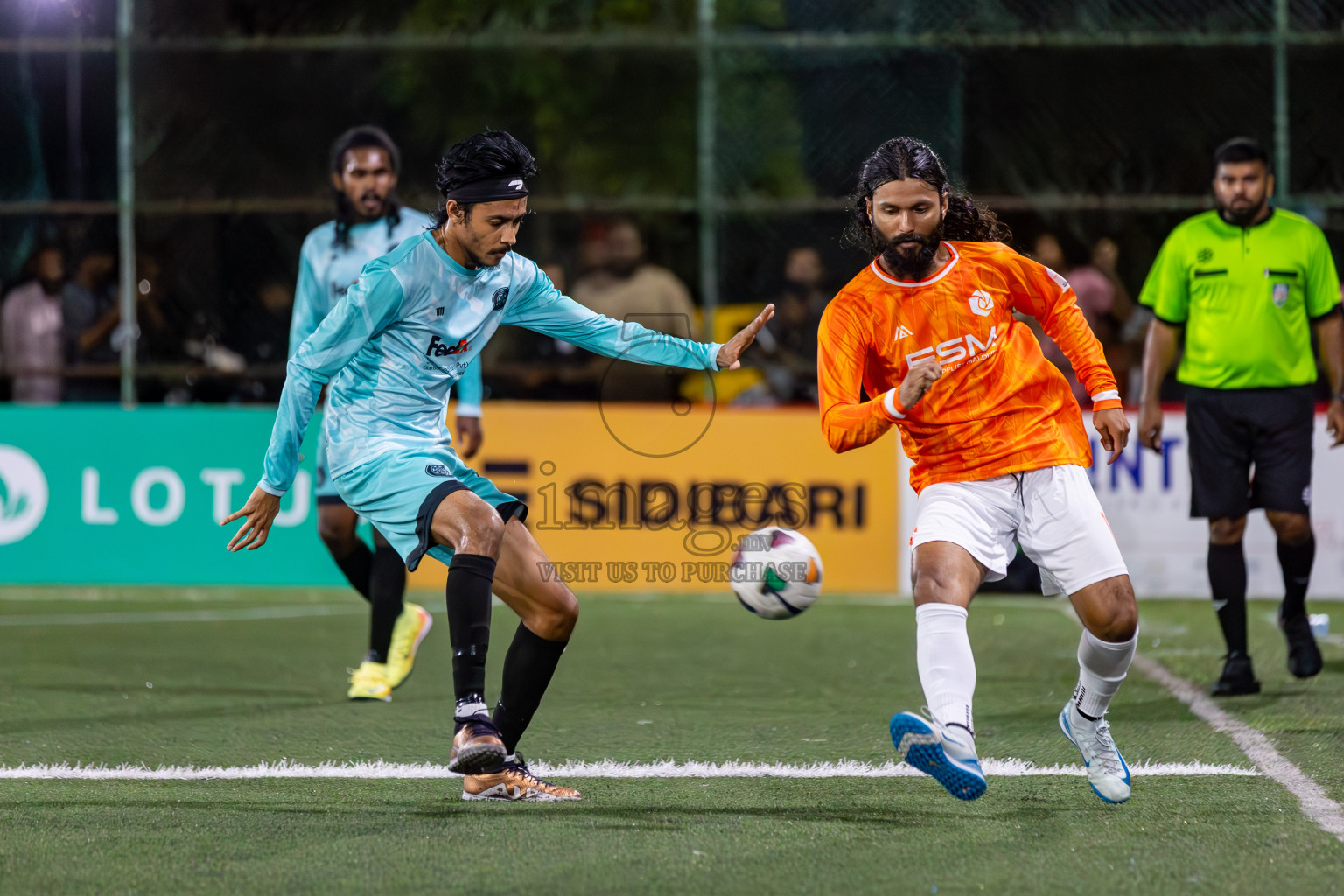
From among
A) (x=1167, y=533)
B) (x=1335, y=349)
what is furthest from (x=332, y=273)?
(x=1167, y=533)

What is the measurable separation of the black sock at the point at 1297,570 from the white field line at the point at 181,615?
514cm

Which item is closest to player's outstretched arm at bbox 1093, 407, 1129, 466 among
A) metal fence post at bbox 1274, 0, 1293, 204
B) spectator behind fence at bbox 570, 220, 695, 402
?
spectator behind fence at bbox 570, 220, 695, 402

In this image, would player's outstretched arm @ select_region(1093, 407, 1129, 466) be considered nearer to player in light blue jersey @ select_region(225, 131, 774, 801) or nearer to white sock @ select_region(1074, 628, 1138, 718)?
white sock @ select_region(1074, 628, 1138, 718)

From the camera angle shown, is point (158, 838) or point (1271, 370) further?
point (1271, 370)

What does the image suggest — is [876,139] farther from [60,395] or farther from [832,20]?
[60,395]

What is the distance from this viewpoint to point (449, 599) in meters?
4.68

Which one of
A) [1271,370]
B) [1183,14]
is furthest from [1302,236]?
[1183,14]

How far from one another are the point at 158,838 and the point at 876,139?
8.16 metres

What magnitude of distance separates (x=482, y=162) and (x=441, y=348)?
1.92 feet

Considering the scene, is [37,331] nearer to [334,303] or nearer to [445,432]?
[334,303]

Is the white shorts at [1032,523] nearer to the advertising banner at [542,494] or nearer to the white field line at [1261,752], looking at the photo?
the white field line at [1261,752]

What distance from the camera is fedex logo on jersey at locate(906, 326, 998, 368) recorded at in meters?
4.66

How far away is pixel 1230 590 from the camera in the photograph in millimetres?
6910

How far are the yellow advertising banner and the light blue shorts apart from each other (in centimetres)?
529
